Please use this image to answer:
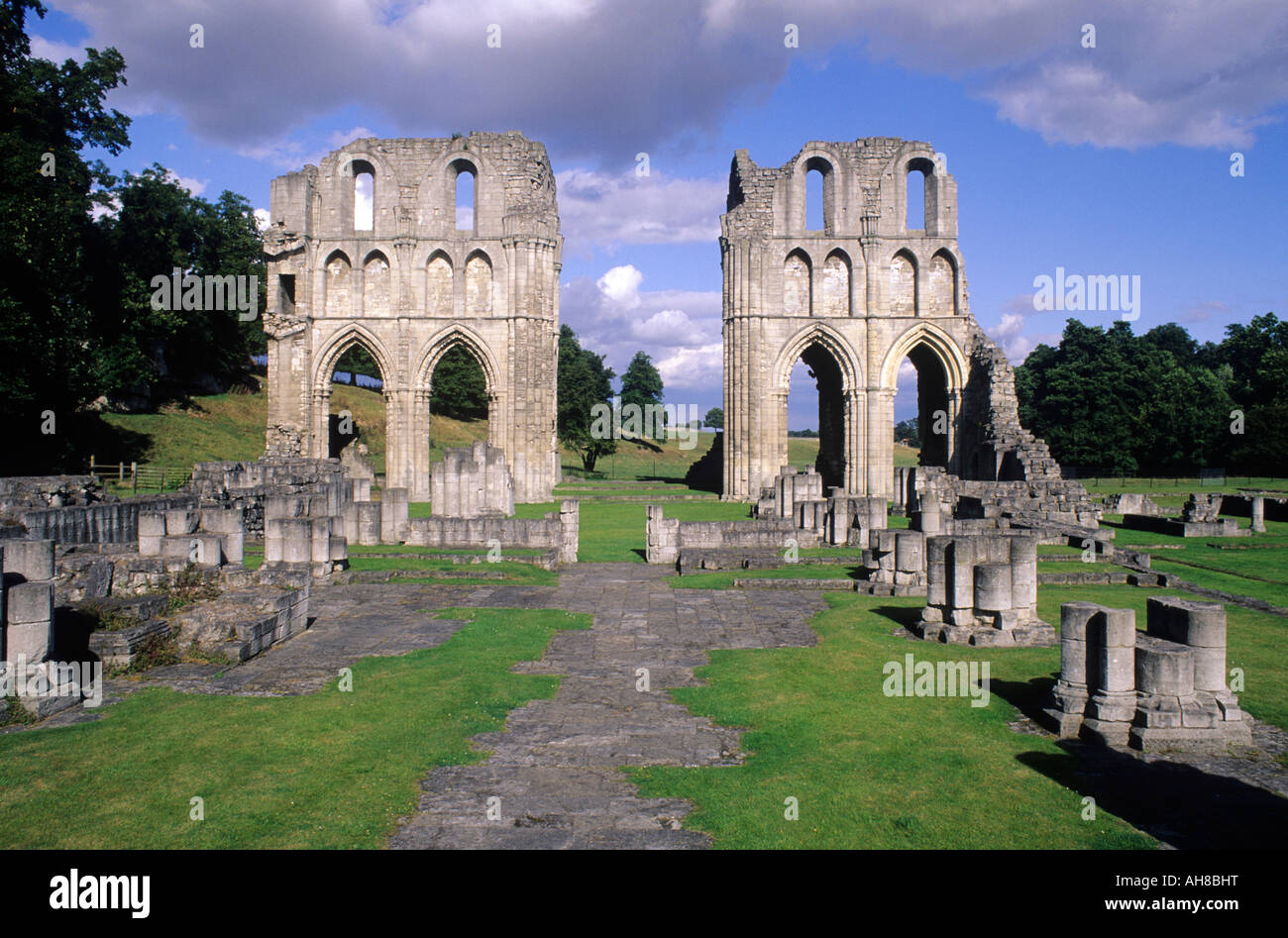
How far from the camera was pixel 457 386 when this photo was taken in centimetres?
6378

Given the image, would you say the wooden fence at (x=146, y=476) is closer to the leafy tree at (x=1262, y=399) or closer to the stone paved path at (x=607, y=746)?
the stone paved path at (x=607, y=746)

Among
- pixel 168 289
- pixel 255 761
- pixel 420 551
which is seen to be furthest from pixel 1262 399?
pixel 168 289

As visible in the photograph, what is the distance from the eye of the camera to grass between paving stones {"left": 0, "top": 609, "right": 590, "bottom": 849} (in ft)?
16.8

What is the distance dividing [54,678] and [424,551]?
1079 centimetres

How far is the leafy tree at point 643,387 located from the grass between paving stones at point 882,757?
7959 centimetres

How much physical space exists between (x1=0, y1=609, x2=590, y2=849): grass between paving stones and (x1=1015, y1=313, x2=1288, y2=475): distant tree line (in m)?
52.6

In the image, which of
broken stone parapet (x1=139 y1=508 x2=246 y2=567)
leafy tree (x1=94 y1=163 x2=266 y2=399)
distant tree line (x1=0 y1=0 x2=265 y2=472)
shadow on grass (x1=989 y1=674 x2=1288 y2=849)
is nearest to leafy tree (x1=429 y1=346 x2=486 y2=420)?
leafy tree (x1=94 y1=163 x2=266 y2=399)

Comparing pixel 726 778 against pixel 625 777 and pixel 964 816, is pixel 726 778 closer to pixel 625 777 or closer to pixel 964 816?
pixel 625 777

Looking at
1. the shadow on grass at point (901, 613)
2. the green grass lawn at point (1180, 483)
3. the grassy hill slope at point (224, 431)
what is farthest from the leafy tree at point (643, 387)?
the shadow on grass at point (901, 613)

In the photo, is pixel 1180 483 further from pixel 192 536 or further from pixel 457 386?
pixel 192 536

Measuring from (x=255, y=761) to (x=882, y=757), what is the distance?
15.9 feet

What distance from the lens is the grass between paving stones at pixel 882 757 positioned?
5.15 metres

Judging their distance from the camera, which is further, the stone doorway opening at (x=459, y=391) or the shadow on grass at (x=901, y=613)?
the stone doorway opening at (x=459, y=391)

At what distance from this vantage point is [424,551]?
18.4 meters
